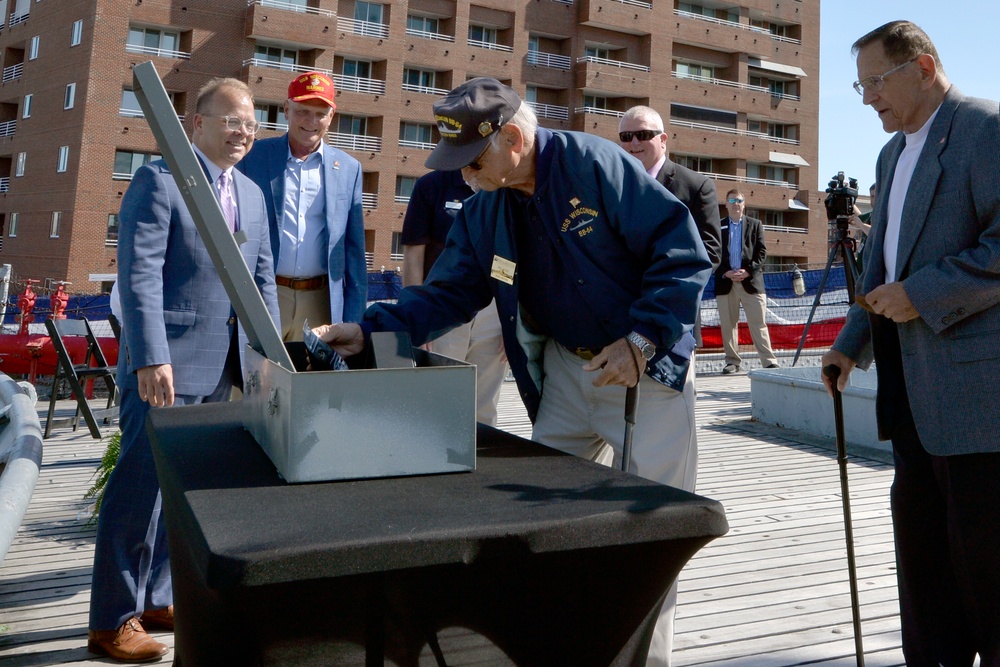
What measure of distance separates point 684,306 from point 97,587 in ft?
6.85

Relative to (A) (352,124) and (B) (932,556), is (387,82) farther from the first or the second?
(B) (932,556)

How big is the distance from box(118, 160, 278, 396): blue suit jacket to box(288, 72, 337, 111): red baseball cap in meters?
0.81

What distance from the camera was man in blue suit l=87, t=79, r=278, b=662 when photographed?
10.2 feet

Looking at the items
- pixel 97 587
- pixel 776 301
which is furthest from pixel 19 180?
pixel 97 587

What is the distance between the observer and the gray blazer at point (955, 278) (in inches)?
94.8

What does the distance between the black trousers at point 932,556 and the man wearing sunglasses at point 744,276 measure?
9303 millimetres

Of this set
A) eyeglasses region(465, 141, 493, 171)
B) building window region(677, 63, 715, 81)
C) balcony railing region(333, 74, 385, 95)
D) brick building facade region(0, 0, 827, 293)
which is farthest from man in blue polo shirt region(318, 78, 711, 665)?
building window region(677, 63, 715, 81)

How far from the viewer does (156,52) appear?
37750 millimetres

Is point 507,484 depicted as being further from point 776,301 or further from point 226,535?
point 776,301

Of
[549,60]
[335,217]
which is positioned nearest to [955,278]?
[335,217]

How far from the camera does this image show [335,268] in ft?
13.8

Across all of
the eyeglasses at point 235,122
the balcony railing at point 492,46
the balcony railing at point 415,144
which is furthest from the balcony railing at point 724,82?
the eyeglasses at point 235,122

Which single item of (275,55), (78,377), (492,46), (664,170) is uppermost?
(492,46)

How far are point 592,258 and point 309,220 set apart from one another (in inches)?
77.0
